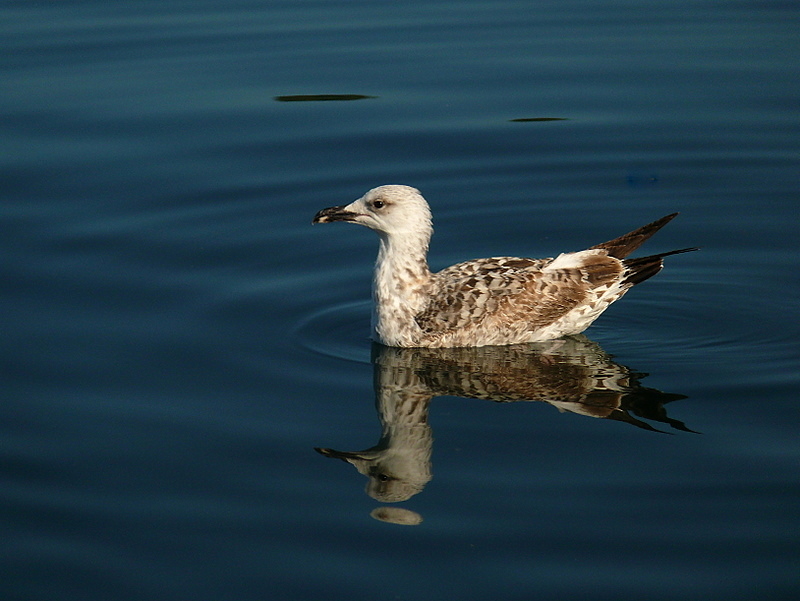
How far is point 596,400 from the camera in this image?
865 centimetres

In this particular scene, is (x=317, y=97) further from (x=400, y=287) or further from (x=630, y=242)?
(x=630, y=242)

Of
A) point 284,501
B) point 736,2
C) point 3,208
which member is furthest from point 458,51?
point 284,501

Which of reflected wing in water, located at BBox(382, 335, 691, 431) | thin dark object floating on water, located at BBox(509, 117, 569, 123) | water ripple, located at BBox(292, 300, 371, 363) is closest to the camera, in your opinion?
reflected wing in water, located at BBox(382, 335, 691, 431)

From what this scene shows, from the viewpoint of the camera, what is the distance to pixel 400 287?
9.88m

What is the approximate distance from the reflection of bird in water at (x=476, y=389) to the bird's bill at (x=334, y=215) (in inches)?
42.6

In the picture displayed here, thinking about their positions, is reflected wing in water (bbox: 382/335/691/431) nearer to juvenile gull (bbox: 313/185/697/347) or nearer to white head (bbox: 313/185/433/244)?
juvenile gull (bbox: 313/185/697/347)

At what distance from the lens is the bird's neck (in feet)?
32.0

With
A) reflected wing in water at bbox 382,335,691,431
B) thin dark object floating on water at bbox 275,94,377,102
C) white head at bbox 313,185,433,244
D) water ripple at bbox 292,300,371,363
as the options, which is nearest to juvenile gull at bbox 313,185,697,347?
white head at bbox 313,185,433,244

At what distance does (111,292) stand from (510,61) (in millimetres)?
7139

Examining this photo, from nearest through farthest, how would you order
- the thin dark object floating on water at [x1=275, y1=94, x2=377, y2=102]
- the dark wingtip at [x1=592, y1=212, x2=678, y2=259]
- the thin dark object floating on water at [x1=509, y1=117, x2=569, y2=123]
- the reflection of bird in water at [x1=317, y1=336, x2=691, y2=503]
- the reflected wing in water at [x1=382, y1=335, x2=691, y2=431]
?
the reflection of bird in water at [x1=317, y1=336, x2=691, y2=503], the reflected wing in water at [x1=382, y1=335, x2=691, y2=431], the dark wingtip at [x1=592, y1=212, x2=678, y2=259], the thin dark object floating on water at [x1=509, y1=117, x2=569, y2=123], the thin dark object floating on water at [x1=275, y1=94, x2=377, y2=102]

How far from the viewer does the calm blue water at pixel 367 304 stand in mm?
6781

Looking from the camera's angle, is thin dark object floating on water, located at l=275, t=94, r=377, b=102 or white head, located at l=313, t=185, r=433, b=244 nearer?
white head, located at l=313, t=185, r=433, b=244

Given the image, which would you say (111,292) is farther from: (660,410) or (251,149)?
(660,410)

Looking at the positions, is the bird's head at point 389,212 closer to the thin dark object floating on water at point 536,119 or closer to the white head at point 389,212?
the white head at point 389,212
